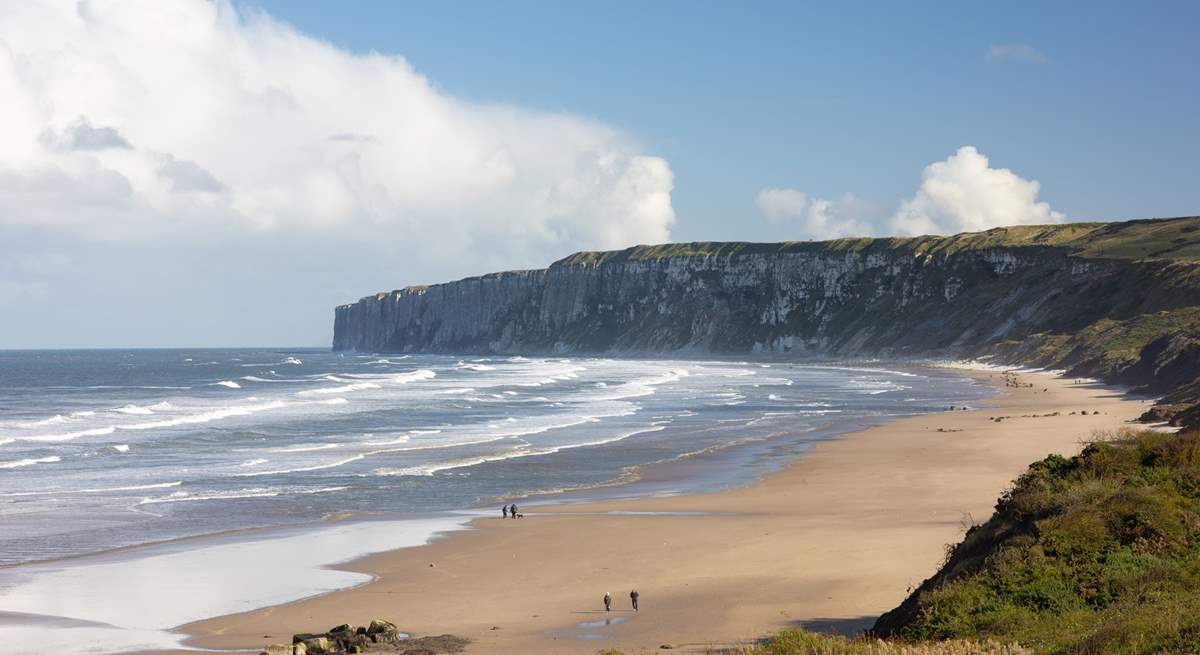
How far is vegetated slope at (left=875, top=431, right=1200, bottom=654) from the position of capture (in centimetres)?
1269

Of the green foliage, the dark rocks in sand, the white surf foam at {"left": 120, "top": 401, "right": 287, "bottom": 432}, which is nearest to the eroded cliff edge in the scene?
the green foliage

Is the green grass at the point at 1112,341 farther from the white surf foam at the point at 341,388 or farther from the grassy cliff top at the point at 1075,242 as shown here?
the white surf foam at the point at 341,388

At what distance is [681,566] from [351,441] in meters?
31.5

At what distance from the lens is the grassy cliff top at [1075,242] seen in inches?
4995

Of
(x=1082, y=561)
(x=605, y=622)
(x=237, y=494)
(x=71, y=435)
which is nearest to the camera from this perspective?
(x=1082, y=561)

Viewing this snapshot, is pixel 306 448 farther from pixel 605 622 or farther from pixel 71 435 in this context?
pixel 605 622

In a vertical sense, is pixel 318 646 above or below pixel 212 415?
below

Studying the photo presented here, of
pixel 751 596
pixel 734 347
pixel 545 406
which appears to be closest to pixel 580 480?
pixel 751 596

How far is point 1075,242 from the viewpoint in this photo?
488ft

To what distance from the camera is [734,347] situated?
187 m

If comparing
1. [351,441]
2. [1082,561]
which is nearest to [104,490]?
[351,441]

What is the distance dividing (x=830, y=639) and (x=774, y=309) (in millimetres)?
175237

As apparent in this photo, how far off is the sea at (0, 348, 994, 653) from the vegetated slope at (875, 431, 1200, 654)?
40.7ft

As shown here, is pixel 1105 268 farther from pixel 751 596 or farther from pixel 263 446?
pixel 751 596
